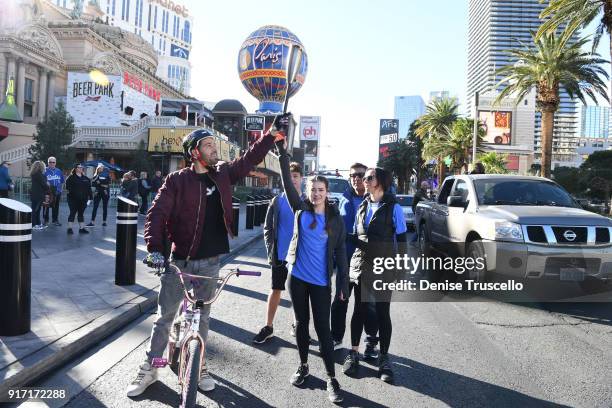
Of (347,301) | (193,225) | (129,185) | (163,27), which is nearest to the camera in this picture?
(193,225)

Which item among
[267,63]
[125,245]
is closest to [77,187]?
[125,245]

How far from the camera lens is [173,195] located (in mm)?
3844

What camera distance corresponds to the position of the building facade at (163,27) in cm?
14775

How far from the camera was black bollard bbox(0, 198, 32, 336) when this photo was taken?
475 cm

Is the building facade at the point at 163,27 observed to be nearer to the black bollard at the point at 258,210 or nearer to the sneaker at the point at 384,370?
the black bollard at the point at 258,210

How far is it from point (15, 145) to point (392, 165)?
44.8 metres

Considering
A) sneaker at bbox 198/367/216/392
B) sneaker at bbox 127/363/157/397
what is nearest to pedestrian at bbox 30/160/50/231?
sneaker at bbox 127/363/157/397

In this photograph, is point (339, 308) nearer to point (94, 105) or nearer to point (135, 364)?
point (135, 364)

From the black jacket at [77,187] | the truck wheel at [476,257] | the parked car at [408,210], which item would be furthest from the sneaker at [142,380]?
the parked car at [408,210]

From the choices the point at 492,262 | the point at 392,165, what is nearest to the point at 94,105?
the point at 392,165

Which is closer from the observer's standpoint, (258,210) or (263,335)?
(263,335)

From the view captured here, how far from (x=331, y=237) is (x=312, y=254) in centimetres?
20

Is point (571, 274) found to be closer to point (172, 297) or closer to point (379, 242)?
point (379, 242)

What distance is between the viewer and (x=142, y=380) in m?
3.89
